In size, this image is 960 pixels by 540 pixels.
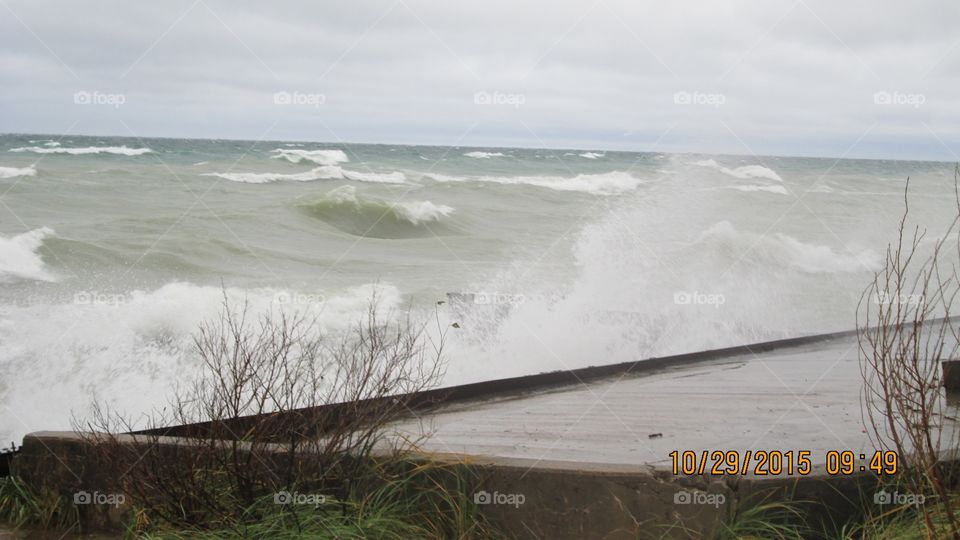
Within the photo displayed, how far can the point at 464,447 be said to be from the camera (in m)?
5.34

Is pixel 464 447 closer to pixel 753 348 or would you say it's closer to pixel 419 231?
pixel 753 348

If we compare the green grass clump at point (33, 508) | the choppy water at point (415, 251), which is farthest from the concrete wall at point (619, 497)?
the choppy water at point (415, 251)

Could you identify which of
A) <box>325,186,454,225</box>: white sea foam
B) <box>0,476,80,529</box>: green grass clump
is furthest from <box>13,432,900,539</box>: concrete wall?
<box>325,186,454,225</box>: white sea foam

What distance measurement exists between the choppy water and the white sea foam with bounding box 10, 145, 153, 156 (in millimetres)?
126

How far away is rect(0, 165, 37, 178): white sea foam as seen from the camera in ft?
78.2

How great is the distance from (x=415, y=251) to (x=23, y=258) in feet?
26.5

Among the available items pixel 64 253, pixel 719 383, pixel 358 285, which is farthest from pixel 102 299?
pixel 719 383

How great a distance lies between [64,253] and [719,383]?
1411 cm

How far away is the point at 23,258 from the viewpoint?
17516 millimetres

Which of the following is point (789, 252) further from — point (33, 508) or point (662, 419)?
point (33, 508)

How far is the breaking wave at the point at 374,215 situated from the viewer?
945 inches

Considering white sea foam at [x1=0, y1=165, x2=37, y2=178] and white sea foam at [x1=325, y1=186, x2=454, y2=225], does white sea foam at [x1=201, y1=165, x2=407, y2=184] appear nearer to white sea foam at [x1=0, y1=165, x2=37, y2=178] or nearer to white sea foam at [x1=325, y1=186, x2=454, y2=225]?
white sea foam at [x1=325, y1=186, x2=454, y2=225]

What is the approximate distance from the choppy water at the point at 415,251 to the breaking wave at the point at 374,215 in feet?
0.21
